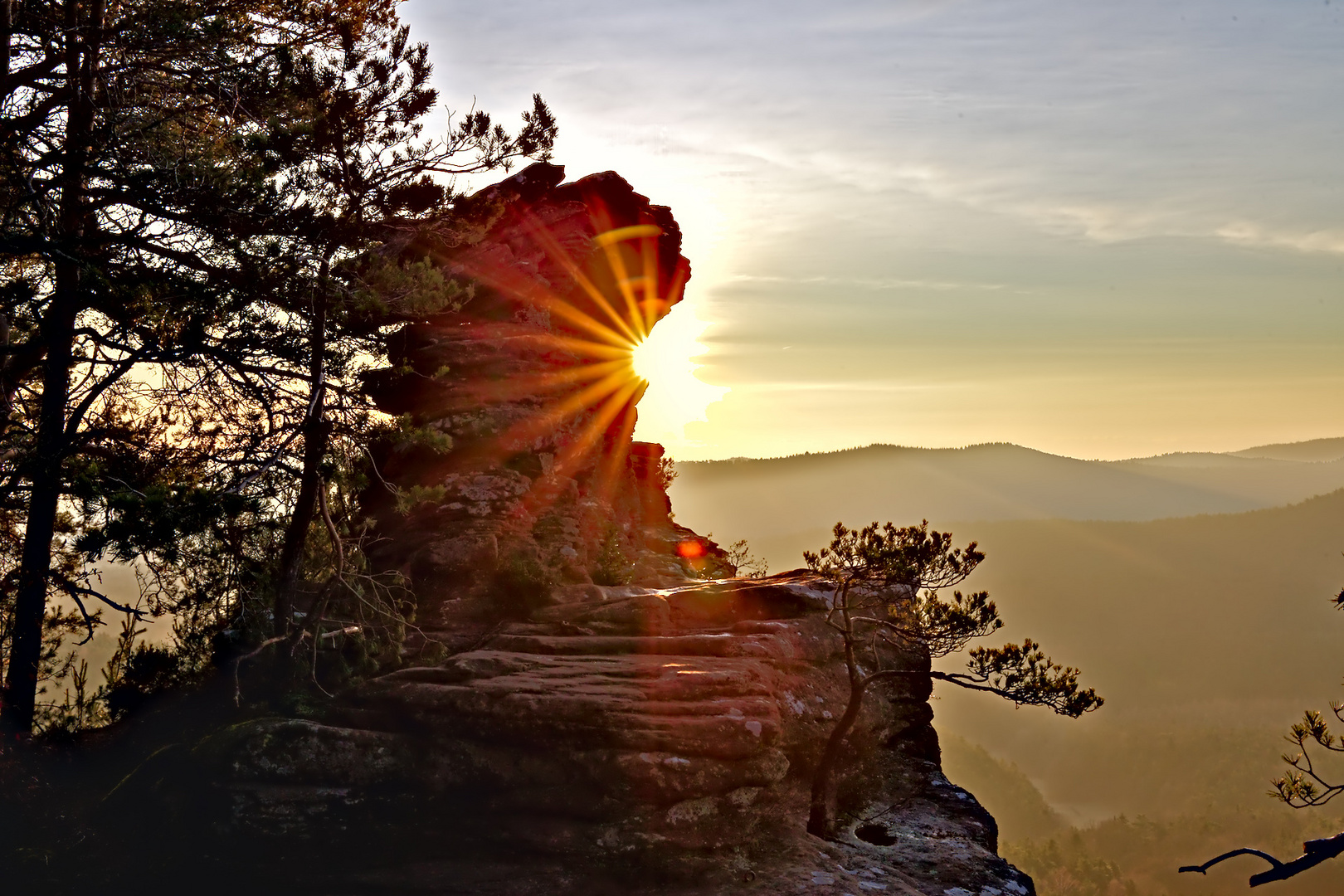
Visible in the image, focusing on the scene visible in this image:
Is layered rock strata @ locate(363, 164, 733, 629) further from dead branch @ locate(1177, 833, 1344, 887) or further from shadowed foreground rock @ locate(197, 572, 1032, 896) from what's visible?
dead branch @ locate(1177, 833, 1344, 887)

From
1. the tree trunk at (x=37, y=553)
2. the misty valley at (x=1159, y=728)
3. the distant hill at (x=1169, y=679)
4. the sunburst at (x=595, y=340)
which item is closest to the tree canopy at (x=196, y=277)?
the tree trunk at (x=37, y=553)

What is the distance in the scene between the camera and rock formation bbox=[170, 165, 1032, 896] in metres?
14.4

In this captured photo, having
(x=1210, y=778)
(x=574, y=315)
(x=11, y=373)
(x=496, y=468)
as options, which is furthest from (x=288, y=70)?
(x=1210, y=778)

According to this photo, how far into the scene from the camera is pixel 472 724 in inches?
612

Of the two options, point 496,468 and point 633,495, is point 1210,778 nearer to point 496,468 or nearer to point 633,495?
point 633,495

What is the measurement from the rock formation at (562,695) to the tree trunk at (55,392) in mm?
3867

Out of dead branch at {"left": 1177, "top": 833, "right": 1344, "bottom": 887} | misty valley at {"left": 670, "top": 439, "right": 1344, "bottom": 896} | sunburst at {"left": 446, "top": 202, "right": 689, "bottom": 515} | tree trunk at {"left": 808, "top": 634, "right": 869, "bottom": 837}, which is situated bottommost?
misty valley at {"left": 670, "top": 439, "right": 1344, "bottom": 896}

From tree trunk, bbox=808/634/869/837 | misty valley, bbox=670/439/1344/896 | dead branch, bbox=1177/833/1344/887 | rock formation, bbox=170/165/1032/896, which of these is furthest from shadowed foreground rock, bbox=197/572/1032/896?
misty valley, bbox=670/439/1344/896

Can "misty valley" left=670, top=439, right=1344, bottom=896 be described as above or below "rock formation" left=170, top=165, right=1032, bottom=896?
below

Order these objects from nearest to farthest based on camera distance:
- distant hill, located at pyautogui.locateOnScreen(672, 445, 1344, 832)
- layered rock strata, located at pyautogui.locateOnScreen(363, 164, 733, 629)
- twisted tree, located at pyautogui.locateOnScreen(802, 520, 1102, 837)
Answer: twisted tree, located at pyautogui.locateOnScreen(802, 520, 1102, 837)
layered rock strata, located at pyautogui.locateOnScreen(363, 164, 733, 629)
distant hill, located at pyautogui.locateOnScreen(672, 445, 1344, 832)

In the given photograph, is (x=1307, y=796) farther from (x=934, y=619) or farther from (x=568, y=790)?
(x=568, y=790)

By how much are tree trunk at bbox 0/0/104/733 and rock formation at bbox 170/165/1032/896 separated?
152 inches

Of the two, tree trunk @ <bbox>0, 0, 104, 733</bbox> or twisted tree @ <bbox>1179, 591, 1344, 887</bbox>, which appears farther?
tree trunk @ <bbox>0, 0, 104, 733</bbox>

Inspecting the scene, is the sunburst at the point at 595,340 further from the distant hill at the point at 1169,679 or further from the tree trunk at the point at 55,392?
the distant hill at the point at 1169,679
